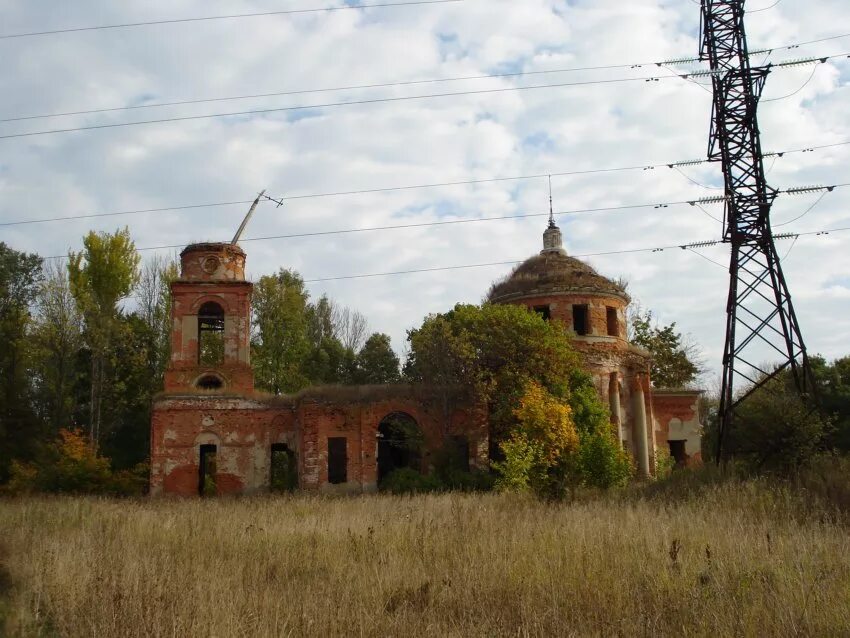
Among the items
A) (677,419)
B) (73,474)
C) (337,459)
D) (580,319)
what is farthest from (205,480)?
(677,419)

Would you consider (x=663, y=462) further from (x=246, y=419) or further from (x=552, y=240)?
(x=246, y=419)

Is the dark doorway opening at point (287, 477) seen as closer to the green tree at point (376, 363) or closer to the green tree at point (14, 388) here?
the green tree at point (14, 388)

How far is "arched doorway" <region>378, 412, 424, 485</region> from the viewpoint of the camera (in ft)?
87.8

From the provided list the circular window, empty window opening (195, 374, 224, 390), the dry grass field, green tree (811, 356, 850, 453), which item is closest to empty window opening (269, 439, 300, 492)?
empty window opening (195, 374, 224, 390)

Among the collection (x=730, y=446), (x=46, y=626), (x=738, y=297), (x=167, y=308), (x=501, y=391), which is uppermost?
(x=167, y=308)

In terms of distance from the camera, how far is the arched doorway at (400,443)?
87.8 ft

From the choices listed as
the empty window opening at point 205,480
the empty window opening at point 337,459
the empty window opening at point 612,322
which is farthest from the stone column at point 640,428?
the empty window opening at point 205,480

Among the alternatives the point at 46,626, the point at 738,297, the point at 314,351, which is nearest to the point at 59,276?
the point at 314,351

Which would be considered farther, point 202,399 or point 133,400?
point 133,400

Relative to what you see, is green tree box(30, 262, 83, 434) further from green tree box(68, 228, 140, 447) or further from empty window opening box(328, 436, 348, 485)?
empty window opening box(328, 436, 348, 485)

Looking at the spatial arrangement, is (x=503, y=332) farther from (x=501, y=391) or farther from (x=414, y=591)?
(x=414, y=591)

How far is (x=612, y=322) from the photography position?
30969 mm

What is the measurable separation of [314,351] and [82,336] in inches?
507

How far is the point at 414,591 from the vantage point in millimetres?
8188
